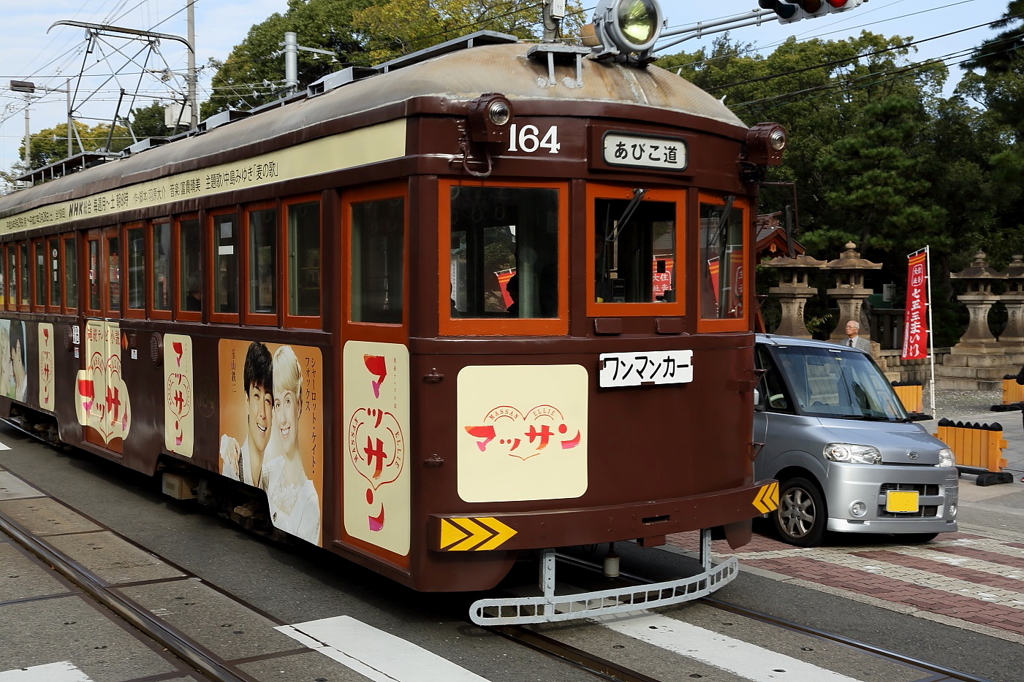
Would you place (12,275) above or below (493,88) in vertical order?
below

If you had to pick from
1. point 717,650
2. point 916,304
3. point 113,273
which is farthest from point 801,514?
point 916,304

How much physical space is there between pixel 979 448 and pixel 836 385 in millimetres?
4615

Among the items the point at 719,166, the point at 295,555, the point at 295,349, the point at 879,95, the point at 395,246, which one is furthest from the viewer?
the point at 879,95

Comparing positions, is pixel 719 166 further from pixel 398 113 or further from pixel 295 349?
pixel 295 349

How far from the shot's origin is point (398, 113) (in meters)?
5.76

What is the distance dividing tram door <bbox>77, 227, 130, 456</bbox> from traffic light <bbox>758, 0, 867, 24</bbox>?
6006mm

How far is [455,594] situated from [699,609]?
57.5 inches

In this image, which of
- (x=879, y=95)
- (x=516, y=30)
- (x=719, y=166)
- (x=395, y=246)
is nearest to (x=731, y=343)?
(x=719, y=166)

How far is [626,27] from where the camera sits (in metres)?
6.23

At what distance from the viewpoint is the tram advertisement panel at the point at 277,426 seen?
669 centimetres

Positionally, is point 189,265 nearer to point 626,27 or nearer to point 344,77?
point 344,77

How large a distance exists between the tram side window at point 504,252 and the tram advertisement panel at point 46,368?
26.6 feet

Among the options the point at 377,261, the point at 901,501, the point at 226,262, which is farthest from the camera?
the point at 901,501

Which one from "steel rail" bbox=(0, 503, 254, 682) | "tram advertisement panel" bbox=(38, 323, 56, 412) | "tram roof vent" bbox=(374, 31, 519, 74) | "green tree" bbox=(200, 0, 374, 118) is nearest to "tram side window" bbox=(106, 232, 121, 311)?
"tram advertisement panel" bbox=(38, 323, 56, 412)
